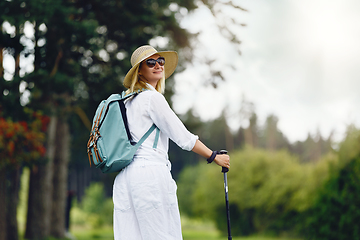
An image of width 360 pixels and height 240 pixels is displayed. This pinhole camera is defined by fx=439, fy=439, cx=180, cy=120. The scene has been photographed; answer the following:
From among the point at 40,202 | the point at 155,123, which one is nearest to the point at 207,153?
the point at 155,123

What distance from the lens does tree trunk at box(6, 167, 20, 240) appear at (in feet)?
38.4

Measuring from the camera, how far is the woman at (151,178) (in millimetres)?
2768

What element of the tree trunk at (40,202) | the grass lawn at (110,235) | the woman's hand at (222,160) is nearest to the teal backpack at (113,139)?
the woman's hand at (222,160)

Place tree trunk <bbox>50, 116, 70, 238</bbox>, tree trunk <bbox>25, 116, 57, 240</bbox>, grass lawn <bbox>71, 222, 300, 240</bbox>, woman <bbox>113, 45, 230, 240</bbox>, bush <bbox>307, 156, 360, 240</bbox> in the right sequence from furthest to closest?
grass lawn <bbox>71, 222, 300, 240</bbox> < tree trunk <bbox>50, 116, 70, 238</bbox> < tree trunk <bbox>25, 116, 57, 240</bbox> < bush <bbox>307, 156, 360, 240</bbox> < woman <bbox>113, 45, 230, 240</bbox>

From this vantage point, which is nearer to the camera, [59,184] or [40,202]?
[40,202]

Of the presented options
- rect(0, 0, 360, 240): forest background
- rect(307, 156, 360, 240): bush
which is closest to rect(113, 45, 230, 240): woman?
rect(0, 0, 360, 240): forest background

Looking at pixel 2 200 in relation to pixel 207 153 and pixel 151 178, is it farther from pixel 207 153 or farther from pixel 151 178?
pixel 207 153

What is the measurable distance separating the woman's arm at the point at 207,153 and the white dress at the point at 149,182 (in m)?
0.05

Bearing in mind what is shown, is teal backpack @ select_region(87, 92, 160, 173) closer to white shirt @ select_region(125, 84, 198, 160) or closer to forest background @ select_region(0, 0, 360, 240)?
white shirt @ select_region(125, 84, 198, 160)

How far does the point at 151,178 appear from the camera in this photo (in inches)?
109

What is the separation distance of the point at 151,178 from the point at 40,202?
11.2 meters

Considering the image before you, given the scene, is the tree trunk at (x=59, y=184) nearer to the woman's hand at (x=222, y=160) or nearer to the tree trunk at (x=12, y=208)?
the tree trunk at (x=12, y=208)

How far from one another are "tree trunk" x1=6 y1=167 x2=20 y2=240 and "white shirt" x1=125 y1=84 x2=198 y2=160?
958cm

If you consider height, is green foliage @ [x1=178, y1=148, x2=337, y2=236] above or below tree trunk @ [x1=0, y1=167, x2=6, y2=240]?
below
